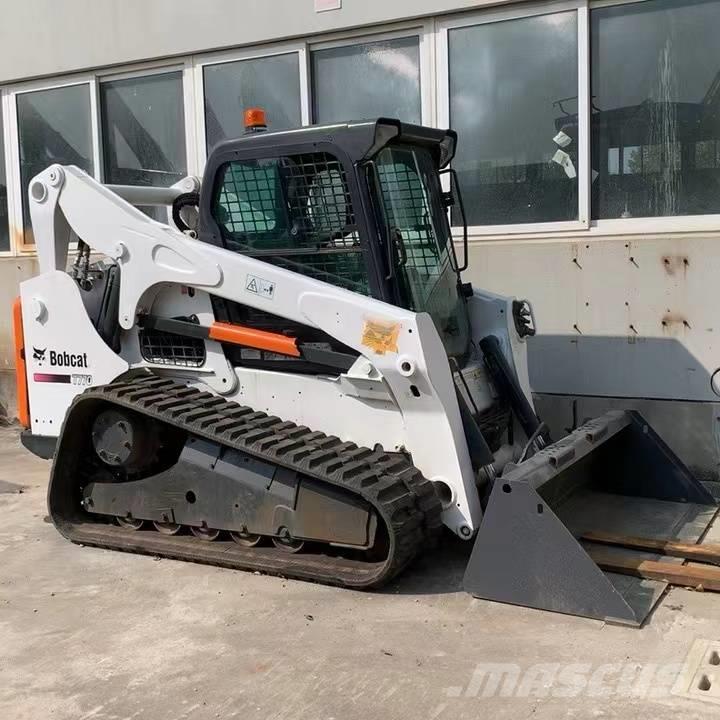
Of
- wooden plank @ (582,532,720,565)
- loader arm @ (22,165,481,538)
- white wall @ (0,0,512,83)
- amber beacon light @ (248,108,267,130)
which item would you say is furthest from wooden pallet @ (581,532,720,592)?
white wall @ (0,0,512,83)

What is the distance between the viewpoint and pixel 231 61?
786cm

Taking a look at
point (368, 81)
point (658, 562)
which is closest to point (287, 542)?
point (658, 562)

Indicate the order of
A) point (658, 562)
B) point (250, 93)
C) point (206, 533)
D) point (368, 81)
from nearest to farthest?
point (658, 562), point (206, 533), point (368, 81), point (250, 93)

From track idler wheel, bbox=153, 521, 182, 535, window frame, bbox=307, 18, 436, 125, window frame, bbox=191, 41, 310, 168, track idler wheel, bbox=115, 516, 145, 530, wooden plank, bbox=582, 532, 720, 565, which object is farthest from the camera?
window frame, bbox=191, 41, 310, 168

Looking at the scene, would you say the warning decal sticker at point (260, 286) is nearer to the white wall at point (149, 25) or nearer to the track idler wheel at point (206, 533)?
the track idler wheel at point (206, 533)

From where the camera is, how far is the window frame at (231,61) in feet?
24.6

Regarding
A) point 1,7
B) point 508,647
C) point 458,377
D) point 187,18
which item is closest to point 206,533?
point 458,377

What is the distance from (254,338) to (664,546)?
2.38m

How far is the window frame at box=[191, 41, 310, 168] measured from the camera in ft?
24.6

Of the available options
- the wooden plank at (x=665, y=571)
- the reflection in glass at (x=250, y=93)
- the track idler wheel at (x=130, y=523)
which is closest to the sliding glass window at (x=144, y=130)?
the reflection in glass at (x=250, y=93)

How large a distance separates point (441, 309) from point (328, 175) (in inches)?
38.6

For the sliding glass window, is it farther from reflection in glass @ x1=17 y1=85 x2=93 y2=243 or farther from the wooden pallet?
the wooden pallet

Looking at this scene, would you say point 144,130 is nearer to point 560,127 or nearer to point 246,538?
point 560,127

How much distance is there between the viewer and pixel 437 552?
484 centimetres
